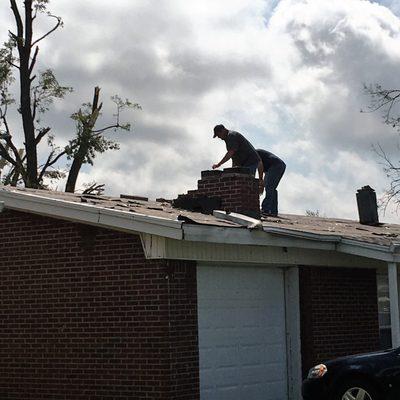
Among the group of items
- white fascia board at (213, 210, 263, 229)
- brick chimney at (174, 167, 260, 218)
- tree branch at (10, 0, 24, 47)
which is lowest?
white fascia board at (213, 210, 263, 229)

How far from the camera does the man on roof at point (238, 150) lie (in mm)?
15601

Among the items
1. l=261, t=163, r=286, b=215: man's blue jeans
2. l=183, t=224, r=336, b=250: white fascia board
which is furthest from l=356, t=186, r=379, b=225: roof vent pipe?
l=183, t=224, r=336, b=250: white fascia board

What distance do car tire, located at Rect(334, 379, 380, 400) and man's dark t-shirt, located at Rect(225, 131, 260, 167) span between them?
20.3 feet

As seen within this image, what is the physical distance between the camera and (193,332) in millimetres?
11414

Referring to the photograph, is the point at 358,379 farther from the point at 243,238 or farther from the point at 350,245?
the point at 350,245

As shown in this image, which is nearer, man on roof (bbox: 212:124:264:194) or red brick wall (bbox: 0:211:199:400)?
red brick wall (bbox: 0:211:199:400)

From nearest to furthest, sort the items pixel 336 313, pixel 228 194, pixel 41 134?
pixel 228 194 → pixel 336 313 → pixel 41 134

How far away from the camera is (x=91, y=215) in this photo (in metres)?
11.2

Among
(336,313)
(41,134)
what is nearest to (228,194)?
(336,313)

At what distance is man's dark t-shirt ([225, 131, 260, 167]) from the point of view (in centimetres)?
1568

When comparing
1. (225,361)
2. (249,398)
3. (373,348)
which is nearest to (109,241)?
(225,361)

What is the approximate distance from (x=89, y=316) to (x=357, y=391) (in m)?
3.87

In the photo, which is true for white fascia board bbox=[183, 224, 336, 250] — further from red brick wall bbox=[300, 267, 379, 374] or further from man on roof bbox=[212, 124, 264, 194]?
man on roof bbox=[212, 124, 264, 194]

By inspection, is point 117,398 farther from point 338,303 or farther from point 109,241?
point 338,303
